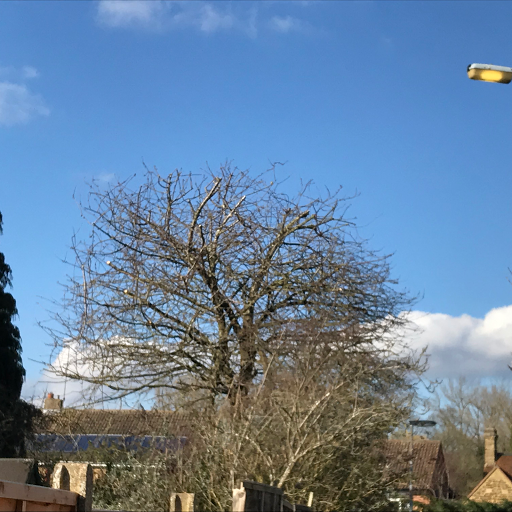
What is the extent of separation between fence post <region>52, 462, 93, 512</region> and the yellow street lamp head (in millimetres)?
5628

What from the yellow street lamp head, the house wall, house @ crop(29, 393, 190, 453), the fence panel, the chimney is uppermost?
the yellow street lamp head

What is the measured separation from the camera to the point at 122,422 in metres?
15.4

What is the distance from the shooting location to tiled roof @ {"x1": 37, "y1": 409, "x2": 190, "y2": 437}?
45.3 feet

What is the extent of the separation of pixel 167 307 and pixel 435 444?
34988 millimetres

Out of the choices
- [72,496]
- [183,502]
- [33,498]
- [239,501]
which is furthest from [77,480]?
[183,502]

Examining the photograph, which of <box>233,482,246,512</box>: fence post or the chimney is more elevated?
the chimney

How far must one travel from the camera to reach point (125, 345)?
15.1 m

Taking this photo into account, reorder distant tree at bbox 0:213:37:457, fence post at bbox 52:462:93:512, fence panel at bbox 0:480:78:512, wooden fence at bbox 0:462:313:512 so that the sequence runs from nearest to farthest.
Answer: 1. fence panel at bbox 0:480:78:512
2. wooden fence at bbox 0:462:313:512
3. fence post at bbox 52:462:93:512
4. distant tree at bbox 0:213:37:457

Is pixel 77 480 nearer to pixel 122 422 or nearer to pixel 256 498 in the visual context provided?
pixel 256 498

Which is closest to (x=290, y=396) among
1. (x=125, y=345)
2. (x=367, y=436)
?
(x=367, y=436)

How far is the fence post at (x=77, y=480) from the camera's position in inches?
241

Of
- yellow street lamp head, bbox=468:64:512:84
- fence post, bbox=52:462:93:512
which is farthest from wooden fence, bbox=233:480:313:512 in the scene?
yellow street lamp head, bbox=468:64:512:84

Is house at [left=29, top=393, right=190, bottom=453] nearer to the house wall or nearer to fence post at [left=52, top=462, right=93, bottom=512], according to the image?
fence post at [left=52, top=462, right=93, bottom=512]

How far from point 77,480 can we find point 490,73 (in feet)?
19.3
